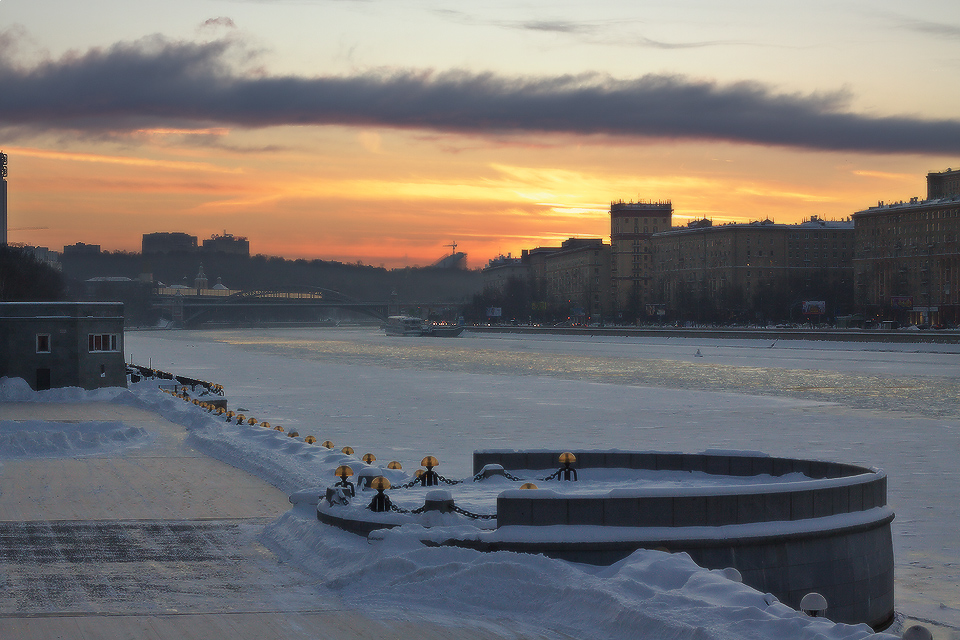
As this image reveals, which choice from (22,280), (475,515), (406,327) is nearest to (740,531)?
(475,515)

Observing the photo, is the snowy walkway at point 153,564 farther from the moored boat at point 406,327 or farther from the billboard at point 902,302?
the moored boat at point 406,327

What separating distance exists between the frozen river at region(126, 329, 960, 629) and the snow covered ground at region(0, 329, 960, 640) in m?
0.07

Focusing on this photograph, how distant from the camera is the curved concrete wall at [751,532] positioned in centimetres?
933

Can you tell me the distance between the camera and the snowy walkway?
7.95m

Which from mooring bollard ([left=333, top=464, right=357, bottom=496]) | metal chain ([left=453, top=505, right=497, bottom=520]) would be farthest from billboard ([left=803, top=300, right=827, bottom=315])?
metal chain ([left=453, top=505, right=497, bottom=520])

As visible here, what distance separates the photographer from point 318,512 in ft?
37.1

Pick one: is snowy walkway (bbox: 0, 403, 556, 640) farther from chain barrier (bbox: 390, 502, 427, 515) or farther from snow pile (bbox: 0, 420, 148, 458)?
snow pile (bbox: 0, 420, 148, 458)

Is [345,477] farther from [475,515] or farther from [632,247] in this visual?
[632,247]

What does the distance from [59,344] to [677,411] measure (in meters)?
19.3

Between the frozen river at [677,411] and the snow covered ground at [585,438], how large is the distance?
0.07 m

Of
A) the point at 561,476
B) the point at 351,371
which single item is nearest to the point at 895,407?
the point at 561,476

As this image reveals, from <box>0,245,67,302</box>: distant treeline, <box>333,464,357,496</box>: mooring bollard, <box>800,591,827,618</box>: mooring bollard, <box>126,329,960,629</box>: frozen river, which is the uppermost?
<box>0,245,67,302</box>: distant treeline

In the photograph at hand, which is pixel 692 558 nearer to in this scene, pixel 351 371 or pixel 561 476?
pixel 561 476

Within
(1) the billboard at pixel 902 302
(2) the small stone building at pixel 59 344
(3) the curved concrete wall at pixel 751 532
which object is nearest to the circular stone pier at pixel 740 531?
(3) the curved concrete wall at pixel 751 532
